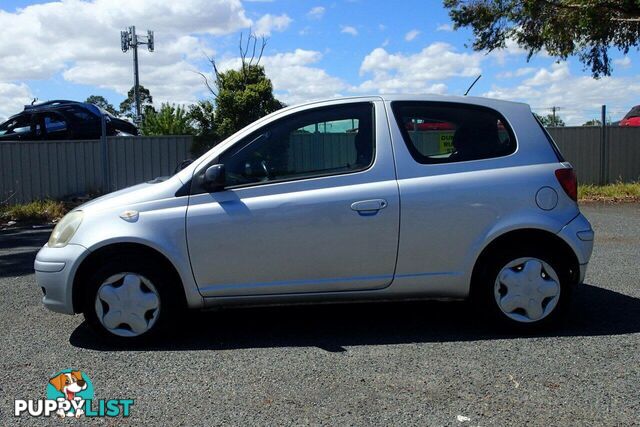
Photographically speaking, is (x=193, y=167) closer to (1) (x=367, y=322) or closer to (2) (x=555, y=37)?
(1) (x=367, y=322)

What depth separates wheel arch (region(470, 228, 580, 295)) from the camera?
4582 mm

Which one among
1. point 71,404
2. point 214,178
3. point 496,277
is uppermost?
point 214,178

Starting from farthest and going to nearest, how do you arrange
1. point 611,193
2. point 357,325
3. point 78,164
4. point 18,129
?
1. point 18,129
2. point 611,193
3. point 78,164
4. point 357,325

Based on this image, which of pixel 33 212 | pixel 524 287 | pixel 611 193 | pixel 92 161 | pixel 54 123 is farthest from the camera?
pixel 54 123

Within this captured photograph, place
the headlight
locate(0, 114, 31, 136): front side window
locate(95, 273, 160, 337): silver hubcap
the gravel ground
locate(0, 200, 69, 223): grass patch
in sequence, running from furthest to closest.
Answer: locate(0, 114, 31, 136): front side window < locate(0, 200, 69, 223): grass patch < the headlight < locate(95, 273, 160, 337): silver hubcap < the gravel ground

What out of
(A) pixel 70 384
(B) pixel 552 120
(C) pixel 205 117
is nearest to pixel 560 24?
(B) pixel 552 120

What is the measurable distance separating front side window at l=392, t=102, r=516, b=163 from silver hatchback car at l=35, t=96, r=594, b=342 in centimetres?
2

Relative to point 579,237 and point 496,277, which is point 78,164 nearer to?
point 496,277

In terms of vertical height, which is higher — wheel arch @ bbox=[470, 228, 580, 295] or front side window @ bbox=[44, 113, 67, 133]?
front side window @ bbox=[44, 113, 67, 133]

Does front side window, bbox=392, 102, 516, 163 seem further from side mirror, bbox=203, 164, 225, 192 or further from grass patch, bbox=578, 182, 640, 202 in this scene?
grass patch, bbox=578, 182, 640, 202

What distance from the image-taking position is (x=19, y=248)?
9.10m

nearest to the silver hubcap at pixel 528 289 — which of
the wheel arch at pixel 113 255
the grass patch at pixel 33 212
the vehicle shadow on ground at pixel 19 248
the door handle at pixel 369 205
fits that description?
the door handle at pixel 369 205

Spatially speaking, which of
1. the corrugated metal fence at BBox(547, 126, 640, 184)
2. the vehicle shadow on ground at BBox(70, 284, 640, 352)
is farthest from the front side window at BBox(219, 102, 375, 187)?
the corrugated metal fence at BBox(547, 126, 640, 184)

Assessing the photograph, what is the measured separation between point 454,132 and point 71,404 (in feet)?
10.5
